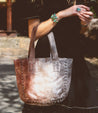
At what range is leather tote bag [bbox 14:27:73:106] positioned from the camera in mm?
1832

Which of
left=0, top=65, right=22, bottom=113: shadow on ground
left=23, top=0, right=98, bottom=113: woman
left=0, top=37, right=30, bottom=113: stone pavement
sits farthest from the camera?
left=0, top=37, right=30, bottom=113: stone pavement

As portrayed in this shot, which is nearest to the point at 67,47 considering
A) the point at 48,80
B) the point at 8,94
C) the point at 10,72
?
the point at 48,80

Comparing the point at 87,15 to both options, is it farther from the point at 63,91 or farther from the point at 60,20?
the point at 63,91

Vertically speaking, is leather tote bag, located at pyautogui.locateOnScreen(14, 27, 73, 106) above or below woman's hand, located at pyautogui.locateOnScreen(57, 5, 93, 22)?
below

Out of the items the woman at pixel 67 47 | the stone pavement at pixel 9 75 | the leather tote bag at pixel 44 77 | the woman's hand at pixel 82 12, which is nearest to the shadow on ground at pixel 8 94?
the stone pavement at pixel 9 75

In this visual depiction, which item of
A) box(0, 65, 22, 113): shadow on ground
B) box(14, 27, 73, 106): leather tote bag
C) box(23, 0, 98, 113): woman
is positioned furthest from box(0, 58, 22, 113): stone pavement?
box(14, 27, 73, 106): leather tote bag

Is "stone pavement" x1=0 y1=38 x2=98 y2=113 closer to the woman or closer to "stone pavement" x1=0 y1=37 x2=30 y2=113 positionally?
"stone pavement" x1=0 y1=37 x2=30 y2=113

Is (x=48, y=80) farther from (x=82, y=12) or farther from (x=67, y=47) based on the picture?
(x=82, y=12)

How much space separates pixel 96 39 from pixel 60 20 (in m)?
7.82

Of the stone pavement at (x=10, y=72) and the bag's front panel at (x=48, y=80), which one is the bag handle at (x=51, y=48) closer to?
the bag's front panel at (x=48, y=80)

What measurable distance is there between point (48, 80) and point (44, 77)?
3 cm

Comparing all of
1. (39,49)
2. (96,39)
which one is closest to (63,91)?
(39,49)

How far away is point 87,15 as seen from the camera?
5.93ft

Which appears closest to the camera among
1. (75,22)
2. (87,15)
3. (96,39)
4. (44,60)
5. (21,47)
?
(87,15)
